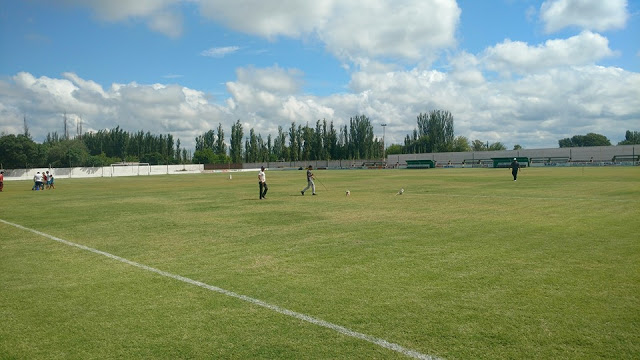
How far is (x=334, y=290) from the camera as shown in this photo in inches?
284

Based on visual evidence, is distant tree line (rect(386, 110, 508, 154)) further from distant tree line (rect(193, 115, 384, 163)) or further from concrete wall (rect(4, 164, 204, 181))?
concrete wall (rect(4, 164, 204, 181))

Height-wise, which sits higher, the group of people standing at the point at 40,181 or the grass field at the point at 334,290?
the group of people standing at the point at 40,181

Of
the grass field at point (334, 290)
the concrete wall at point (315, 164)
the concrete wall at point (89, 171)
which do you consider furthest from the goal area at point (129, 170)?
the grass field at point (334, 290)

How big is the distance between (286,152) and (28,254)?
123118mm

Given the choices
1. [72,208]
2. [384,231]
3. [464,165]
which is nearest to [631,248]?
[384,231]

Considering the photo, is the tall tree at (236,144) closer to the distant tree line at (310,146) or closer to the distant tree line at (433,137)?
the distant tree line at (310,146)

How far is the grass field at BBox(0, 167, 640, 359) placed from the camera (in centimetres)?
518

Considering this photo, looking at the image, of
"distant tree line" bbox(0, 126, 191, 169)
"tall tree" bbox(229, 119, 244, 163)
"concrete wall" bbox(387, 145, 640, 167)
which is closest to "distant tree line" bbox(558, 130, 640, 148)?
"concrete wall" bbox(387, 145, 640, 167)

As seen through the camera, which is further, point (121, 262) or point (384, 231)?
point (384, 231)

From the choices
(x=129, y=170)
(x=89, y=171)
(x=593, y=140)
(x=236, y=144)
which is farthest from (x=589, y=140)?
(x=89, y=171)

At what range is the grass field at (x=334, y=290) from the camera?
5.18 m

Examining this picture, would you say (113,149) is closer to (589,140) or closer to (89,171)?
(89,171)

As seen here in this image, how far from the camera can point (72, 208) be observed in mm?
22297

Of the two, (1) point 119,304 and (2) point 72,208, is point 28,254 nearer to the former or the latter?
(1) point 119,304
